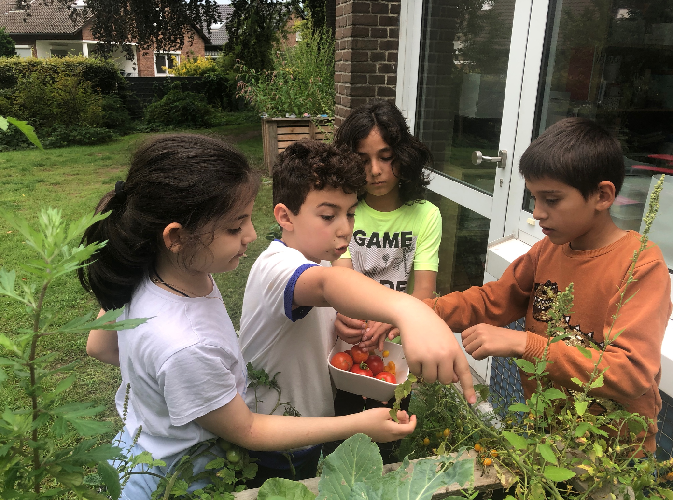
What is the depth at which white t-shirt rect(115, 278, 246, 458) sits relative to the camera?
41.0 inches

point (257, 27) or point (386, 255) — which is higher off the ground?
point (257, 27)

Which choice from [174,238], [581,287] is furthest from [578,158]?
[174,238]

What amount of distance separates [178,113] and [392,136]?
16467mm

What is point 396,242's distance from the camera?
2.40 m

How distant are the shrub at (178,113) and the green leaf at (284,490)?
17.6 m

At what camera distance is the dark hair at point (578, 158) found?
1503 mm

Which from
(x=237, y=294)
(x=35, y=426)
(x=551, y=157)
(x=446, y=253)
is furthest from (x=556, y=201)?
(x=237, y=294)

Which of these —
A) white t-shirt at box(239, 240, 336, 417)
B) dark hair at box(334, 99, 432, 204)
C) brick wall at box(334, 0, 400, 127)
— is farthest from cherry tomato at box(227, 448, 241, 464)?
brick wall at box(334, 0, 400, 127)

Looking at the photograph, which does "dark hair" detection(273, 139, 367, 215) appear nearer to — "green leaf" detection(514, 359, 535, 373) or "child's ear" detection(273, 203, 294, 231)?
"child's ear" detection(273, 203, 294, 231)

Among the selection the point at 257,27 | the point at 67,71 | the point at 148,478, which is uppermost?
the point at 257,27

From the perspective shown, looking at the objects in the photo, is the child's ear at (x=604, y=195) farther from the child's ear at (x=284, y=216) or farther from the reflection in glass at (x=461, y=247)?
the reflection in glass at (x=461, y=247)

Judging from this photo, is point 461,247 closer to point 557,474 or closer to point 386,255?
point 386,255

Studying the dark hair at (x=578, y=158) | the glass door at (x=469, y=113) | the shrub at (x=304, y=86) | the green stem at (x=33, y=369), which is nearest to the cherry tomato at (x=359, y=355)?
the dark hair at (x=578, y=158)

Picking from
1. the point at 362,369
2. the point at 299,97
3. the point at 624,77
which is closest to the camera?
the point at 362,369
